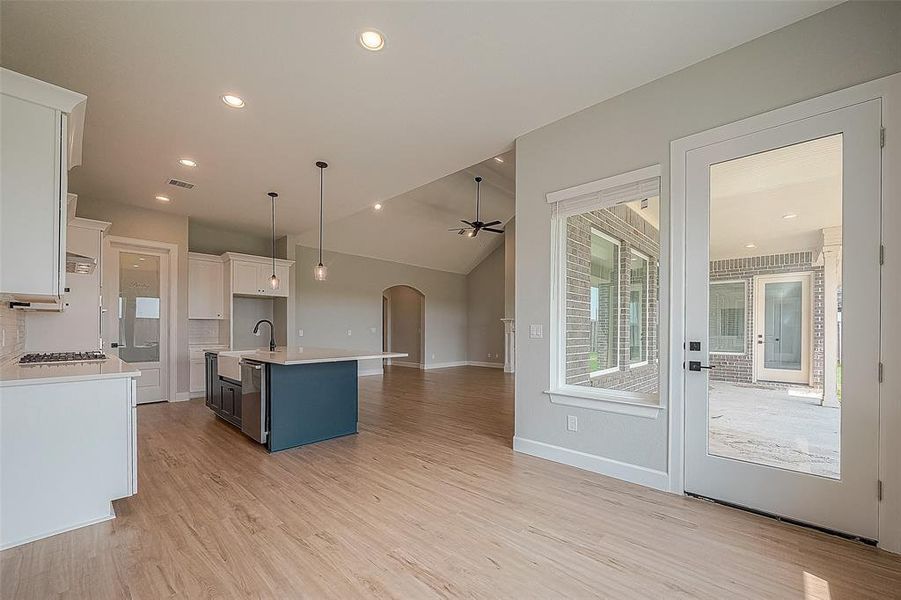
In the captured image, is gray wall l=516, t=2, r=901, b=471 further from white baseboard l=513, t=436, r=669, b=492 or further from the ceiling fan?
the ceiling fan

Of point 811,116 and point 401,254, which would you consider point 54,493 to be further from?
point 401,254

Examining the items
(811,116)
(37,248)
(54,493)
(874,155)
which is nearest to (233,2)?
(37,248)

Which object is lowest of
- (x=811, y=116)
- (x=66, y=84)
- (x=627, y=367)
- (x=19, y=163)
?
(x=627, y=367)

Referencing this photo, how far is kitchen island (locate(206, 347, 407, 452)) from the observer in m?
3.84

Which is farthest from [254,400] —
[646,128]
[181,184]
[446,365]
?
[446,365]

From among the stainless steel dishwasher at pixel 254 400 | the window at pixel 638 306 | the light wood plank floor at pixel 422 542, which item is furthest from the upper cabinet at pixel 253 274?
the window at pixel 638 306

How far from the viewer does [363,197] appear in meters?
5.60

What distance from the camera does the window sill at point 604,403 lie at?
2.96 meters

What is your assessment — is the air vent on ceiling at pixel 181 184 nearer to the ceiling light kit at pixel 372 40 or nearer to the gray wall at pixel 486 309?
the ceiling light kit at pixel 372 40

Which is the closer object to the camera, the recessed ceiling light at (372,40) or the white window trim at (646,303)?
the recessed ceiling light at (372,40)

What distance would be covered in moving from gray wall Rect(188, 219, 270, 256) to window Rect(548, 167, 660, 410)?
6100mm

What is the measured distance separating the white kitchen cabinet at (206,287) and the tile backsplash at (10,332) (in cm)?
219

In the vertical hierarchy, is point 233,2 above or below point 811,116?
above

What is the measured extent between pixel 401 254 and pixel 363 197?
15.0 feet
